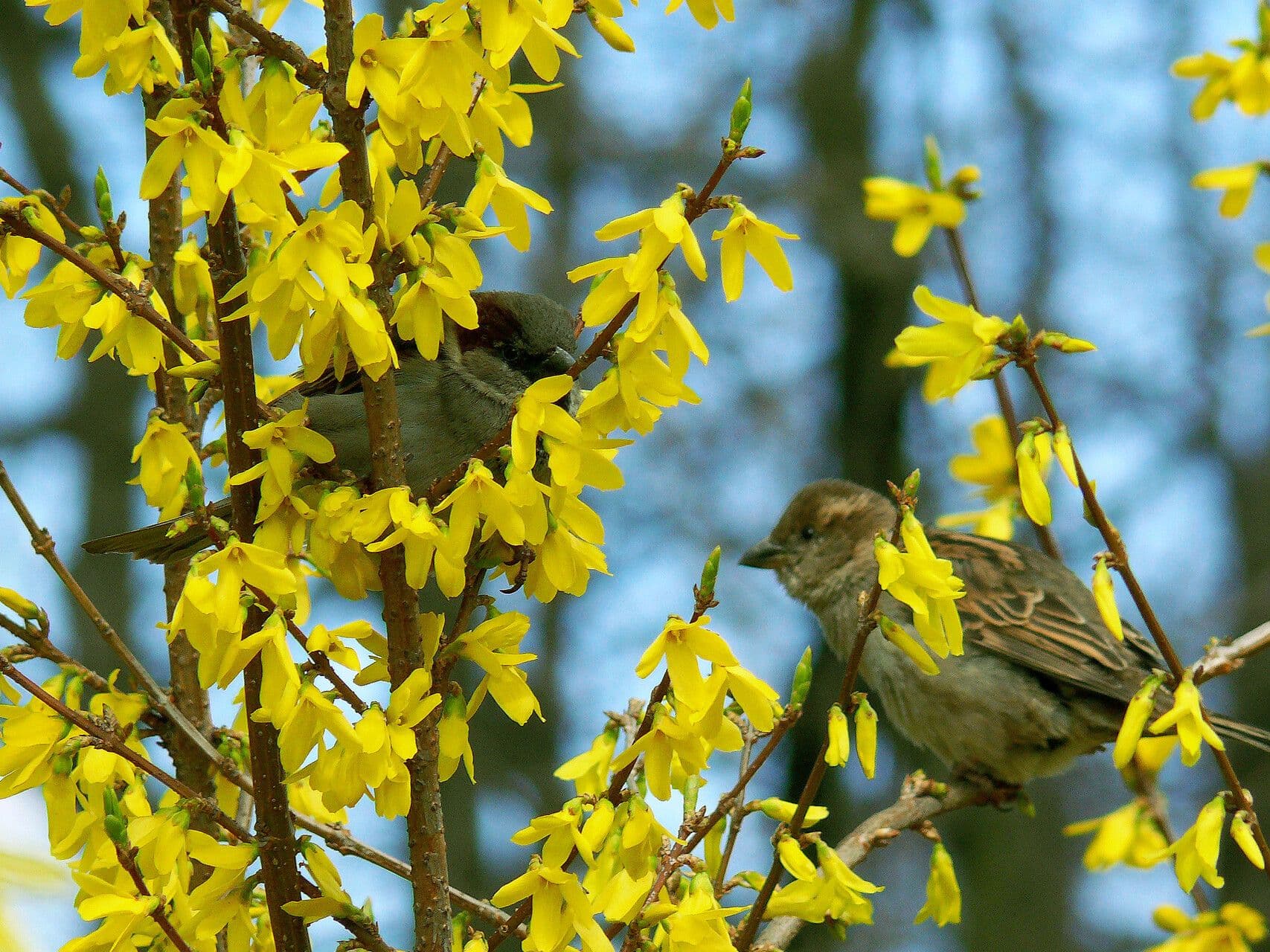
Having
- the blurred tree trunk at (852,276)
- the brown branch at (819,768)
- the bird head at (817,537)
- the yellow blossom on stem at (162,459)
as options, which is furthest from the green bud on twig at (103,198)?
the blurred tree trunk at (852,276)

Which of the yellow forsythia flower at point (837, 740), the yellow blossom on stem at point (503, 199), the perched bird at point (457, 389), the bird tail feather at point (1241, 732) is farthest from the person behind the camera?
the bird tail feather at point (1241, 732)

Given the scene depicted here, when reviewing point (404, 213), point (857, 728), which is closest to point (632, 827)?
point (857, 728)

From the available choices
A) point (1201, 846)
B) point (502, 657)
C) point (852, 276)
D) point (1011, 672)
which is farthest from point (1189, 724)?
point (852, 276)

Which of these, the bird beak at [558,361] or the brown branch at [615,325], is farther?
the bird beak at [558,361]

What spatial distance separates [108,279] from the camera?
220 centimetres

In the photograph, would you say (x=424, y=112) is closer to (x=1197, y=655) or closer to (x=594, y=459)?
(x=594, y=459)

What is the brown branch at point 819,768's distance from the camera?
2.32 m

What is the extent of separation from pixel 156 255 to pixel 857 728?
5.81 ft

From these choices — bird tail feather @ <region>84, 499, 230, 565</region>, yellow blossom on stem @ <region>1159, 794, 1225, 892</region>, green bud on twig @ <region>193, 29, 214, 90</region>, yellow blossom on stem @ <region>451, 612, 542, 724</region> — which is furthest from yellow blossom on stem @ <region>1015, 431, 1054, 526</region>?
bird tail feather @ <region>84, 499, 230, 565</region>

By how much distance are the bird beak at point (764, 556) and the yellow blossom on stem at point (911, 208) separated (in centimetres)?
279

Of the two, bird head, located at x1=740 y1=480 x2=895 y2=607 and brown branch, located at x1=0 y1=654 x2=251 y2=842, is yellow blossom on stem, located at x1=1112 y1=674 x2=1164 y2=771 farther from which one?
bird head, located at x1=740 y1=480 x2=895 y2=607

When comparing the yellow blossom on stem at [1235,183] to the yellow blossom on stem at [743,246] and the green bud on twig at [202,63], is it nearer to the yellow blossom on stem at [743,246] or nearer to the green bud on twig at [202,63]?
the yellow blossom on stem at [743,246]

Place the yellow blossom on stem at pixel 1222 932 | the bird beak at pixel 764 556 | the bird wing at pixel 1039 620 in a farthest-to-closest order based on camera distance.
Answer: the bird beak at pixel 764 556 → the bird wing at pixel 1039 620 → the yellow blossom on stem at pixel 1222 932

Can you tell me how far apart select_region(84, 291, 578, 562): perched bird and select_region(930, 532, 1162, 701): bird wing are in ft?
6.57
